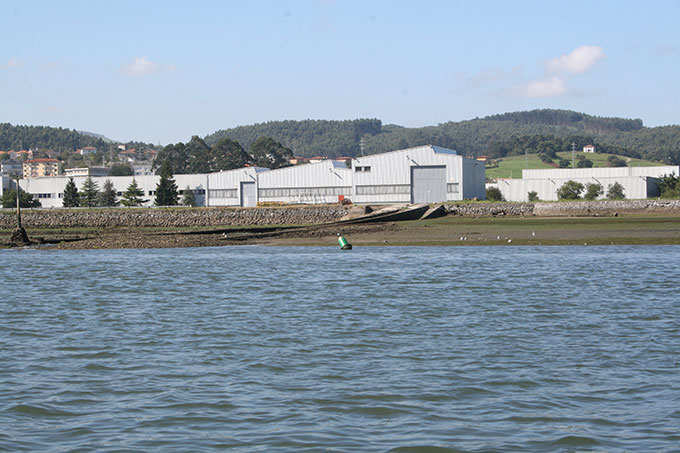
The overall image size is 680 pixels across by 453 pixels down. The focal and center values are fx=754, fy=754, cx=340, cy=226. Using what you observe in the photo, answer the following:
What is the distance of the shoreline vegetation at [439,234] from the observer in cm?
3809

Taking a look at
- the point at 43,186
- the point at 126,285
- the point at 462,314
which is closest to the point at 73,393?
the point at 462,314

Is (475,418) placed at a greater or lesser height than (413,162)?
lesser

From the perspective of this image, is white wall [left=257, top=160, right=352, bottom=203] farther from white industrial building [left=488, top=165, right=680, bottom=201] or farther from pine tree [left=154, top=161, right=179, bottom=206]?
white industrial building [left=488, top=165, right=680, bottom=201]

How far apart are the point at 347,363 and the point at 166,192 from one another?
7685 centimetres

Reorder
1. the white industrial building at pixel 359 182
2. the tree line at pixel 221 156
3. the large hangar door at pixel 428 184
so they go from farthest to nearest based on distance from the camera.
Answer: the tree line at pixel 221 156 → the white industrial building at pixel 359 182 → the large hangar door at pixel 428 184

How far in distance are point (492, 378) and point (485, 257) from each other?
70.2ft

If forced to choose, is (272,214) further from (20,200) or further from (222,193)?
(20,200)

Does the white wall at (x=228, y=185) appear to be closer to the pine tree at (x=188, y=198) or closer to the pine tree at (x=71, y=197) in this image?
the pine tree at (x=188, y=198)

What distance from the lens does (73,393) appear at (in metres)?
11.4

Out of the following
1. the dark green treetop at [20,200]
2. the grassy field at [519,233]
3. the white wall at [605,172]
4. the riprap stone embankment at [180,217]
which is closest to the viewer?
the grassy field at [519,233]

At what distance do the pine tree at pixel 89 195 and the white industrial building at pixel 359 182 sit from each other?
6.32 metres

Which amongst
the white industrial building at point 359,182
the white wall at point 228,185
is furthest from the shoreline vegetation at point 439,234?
the white wall at point 228,185

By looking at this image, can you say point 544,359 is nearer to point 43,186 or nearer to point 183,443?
point 183,443

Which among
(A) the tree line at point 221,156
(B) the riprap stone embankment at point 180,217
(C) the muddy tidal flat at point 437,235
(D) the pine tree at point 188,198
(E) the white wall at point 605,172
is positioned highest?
(A) the tree line at point 221,156
